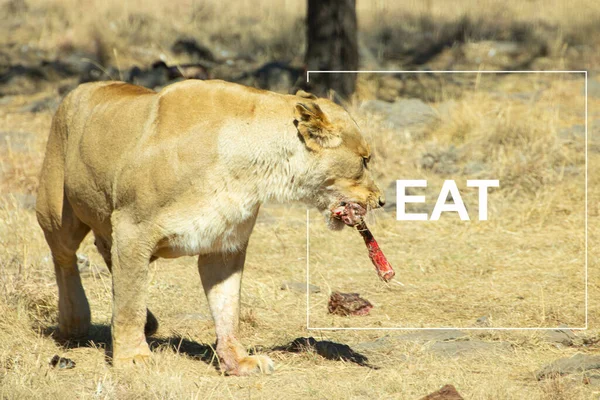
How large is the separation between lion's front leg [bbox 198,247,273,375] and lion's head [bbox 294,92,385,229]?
582 mm

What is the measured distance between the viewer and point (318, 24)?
13070mm

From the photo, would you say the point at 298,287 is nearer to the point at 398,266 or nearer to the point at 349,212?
the point at 398,266

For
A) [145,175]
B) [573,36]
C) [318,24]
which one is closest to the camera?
[145,175]

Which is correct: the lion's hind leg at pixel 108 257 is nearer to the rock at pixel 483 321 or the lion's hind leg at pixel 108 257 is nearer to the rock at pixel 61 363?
the rock at pixel 61 363

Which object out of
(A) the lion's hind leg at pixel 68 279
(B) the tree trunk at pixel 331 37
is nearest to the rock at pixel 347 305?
(A) the lion's hind leg at pixel 68 279

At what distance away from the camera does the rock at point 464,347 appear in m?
5.62

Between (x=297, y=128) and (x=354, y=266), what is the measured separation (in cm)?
345

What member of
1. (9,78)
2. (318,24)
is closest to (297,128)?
(318,24)

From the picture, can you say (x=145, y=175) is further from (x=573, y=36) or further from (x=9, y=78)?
(x=573, y=36)

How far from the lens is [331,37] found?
42.7 ft

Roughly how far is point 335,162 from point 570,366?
1.63 metres

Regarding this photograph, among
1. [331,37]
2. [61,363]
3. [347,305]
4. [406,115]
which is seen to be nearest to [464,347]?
[347,305]

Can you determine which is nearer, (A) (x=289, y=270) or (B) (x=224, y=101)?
(B) (x=224, y=101)

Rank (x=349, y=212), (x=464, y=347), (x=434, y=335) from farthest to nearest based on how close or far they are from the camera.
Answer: (x=434, y=335)
(x=464, y=347)
(x=349, y=212)
